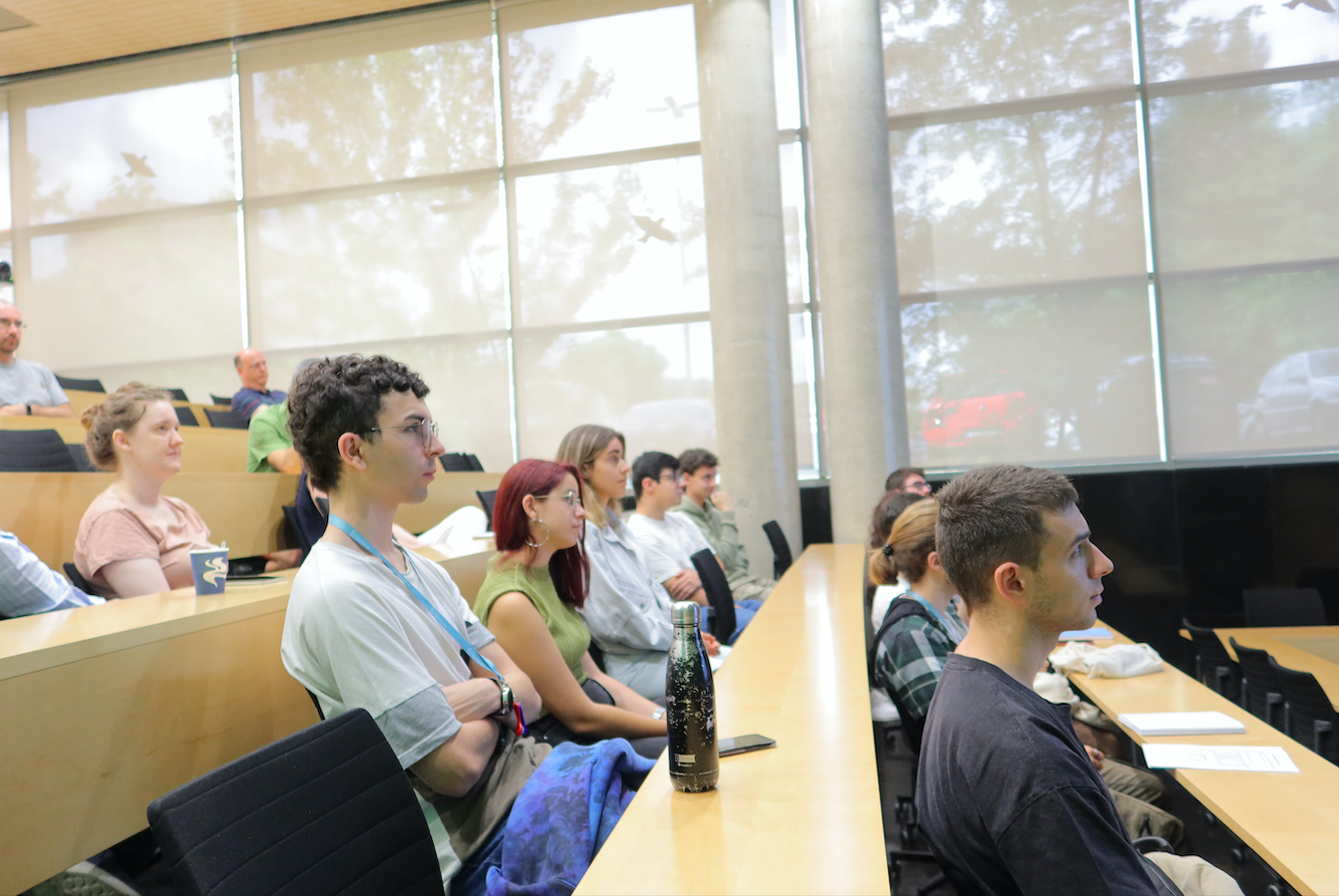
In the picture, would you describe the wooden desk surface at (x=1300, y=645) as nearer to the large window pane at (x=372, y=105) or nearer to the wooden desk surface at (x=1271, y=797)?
the wooden desk surface at (x=1271, y=797)

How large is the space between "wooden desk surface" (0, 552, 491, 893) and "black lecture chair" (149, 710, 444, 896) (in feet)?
1.79

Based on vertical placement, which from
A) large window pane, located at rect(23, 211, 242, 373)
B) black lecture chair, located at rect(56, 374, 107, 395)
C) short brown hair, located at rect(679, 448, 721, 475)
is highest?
large window pane, located at rect(23, 211, 242, 373)

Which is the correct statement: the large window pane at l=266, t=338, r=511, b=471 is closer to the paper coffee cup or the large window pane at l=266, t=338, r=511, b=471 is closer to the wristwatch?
the paper coffee cup

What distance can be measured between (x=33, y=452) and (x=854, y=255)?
5.41 m

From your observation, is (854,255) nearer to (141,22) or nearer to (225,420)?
(225,420)

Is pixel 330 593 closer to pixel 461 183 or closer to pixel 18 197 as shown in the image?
pixel 461 183

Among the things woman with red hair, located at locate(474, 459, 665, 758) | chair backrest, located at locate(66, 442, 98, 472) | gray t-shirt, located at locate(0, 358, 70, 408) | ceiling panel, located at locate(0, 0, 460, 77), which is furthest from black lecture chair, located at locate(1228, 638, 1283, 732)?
ceiling panel, located at locate(0, 0, 460, 77)

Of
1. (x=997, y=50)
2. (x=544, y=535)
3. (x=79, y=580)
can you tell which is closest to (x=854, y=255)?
(x=997, y=50)

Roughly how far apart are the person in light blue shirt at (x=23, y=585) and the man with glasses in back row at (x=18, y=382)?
3309mm

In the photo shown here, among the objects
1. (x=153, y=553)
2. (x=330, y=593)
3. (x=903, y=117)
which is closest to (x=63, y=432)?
(x=153, y=553)

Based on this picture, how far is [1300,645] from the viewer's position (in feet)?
16.4

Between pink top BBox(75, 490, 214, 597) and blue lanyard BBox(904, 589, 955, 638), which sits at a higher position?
pink top BBox(75, 490, 214, 597)

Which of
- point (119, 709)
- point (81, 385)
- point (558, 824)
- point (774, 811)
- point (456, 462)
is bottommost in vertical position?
point (558, 824)

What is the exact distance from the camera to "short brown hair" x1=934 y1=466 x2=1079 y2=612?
1528 millimetres
